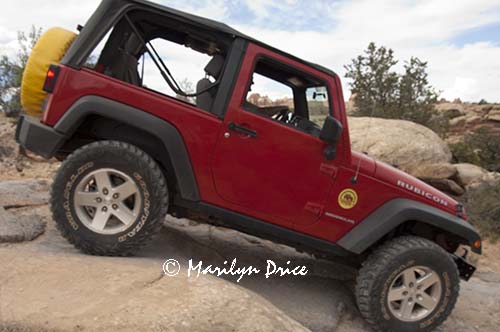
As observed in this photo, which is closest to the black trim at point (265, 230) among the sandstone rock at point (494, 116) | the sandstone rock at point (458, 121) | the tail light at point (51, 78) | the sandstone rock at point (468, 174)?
the tail light at point (51, 78)

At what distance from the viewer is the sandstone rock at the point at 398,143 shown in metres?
10.5

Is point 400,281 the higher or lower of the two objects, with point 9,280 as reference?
higher

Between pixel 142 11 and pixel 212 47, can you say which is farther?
pixel 212 47

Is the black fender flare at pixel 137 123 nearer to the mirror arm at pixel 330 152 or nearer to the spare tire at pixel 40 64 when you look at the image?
the spare tire at pixel 40 64

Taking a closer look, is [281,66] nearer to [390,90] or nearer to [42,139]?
[42,139]

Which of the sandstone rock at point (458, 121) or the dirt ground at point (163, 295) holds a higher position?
the sandstone rock at point (458, 121)

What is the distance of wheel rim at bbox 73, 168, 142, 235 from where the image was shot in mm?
3561

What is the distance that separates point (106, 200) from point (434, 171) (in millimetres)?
8830

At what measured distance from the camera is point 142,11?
12.4 feet

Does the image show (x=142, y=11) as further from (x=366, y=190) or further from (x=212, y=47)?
(x=366, y=190)

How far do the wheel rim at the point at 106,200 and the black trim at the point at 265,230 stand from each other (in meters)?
0.42

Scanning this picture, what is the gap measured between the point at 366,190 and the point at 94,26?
2.61 metres

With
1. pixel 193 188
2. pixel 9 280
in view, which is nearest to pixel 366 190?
pixel 193 188

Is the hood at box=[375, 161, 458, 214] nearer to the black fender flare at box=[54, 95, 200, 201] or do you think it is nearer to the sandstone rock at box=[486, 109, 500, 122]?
the black fender flare at box=[54, 95, 200, 201]
